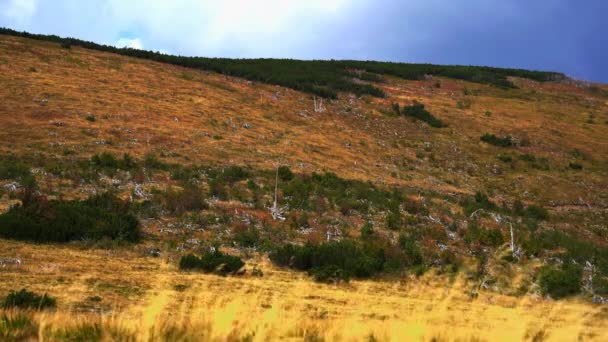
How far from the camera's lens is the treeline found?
5081 centimetres

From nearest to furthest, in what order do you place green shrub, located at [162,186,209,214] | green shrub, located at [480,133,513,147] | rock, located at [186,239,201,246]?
rock, located at [186,239,201,246] < green shrub, located at [162,186,209,214] < green shrub, located at [480,133,513,147]

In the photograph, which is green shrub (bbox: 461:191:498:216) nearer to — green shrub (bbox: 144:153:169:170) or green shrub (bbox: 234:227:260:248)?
green shrub (bbox: 234:227:260:248)

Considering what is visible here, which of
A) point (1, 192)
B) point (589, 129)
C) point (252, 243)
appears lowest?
point (252, 243)

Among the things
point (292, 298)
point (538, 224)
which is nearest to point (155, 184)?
point (292, 298)

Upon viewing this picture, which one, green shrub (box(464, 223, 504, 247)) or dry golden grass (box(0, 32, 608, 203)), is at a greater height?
dry golden grass (box(0, 32, 608, 203))

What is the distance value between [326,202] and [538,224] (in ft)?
37.0

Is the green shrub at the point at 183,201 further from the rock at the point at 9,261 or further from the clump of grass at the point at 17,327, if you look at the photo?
the clump of grass at the point at 17,327

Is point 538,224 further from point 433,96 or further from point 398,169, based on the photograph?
point 433,96

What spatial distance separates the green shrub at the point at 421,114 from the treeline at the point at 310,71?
5214 millimetres

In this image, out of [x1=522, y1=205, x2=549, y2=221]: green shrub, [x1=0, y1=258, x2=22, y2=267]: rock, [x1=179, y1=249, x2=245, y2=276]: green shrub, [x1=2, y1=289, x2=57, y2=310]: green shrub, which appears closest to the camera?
[x1=2, y1=289, x2=57, y2=310]: green shrub

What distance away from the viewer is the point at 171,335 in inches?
190

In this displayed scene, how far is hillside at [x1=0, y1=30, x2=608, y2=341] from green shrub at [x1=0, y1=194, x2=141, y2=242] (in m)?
0.09

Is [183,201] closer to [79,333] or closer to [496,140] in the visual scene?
[79,333]

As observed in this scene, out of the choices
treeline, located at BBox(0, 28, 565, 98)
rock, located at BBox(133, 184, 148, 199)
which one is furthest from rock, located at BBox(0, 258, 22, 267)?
treeline, located at BBox(0, 28, 565, 98)
